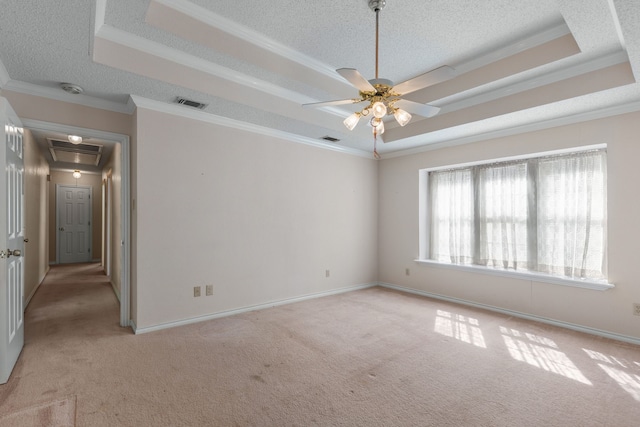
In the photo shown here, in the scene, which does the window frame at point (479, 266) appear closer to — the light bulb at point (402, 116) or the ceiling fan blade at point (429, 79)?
the light bulb at point (402, 116)

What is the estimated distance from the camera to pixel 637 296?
3221mm

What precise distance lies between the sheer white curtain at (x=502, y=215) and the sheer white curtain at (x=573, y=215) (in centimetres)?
21

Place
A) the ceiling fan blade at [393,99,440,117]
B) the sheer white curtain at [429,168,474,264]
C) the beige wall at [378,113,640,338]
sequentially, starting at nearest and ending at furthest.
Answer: the ceiling fan blade at [393,99,440,117], the beige wall at [378,113,640,338], the sheer white curtain at [429,168,474,264]

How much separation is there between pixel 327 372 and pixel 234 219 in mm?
2315

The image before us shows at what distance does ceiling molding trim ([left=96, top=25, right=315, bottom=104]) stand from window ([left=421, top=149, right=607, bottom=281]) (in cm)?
288

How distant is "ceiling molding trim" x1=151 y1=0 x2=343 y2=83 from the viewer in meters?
2.48

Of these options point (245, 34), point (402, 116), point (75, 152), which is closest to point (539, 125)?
point (402, 116)

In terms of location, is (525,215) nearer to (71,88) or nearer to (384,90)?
(384,90)

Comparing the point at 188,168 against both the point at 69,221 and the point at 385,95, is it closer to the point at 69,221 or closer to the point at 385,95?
the point at 385,95

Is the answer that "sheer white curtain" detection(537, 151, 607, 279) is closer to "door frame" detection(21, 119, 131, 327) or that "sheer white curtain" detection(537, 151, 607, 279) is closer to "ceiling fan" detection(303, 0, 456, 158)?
"ceiling fan" detection(303, 0, 456, 158)

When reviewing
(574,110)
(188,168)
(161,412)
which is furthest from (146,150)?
(574,110)

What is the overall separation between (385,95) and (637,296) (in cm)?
350

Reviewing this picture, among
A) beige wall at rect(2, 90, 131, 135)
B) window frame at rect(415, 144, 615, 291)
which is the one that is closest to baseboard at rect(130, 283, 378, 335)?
window frame at rect(415, 144, 615, 291)

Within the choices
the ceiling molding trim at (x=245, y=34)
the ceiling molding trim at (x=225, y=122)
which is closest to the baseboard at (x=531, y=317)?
the ceiling molding trim at (x=225, y=122)
